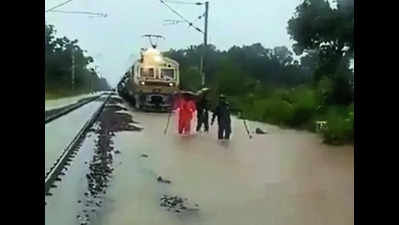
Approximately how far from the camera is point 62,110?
1.94 metres

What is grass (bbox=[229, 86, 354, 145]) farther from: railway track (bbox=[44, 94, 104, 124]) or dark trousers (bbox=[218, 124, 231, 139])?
railway track (bbox=[44, 94, 104, 124])

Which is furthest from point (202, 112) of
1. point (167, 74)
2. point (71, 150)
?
point (71, 150)

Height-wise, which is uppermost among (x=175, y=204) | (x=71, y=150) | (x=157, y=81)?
(x=157, y=81)

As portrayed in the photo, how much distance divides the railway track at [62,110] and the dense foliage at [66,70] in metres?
0.04

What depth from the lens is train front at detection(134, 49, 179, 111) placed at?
2180mm

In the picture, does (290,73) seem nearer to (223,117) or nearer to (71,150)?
(223,117)

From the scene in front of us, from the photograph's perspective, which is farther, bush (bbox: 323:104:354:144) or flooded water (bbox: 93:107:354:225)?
flooded water (bbox: 93:107:354:225)

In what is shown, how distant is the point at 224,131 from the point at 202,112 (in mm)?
123

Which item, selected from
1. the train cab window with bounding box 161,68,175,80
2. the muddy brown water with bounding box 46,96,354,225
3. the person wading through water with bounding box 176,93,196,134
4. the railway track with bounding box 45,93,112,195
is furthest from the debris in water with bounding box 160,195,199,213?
the train cab window with bounding box 161,68,175,80

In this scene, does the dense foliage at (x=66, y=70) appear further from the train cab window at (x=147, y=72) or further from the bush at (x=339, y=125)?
the bush at (x=339, y=125)

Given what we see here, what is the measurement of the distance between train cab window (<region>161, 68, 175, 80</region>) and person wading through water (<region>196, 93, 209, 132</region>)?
0.16 meters

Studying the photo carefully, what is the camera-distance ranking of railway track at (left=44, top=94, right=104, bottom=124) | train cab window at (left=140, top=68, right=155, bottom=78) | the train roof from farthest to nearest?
train cab window at (left=140, top=68, right=155, bottom=78)
the train roof
railway track at (left=44, top=94, right=104, bottom=124)
